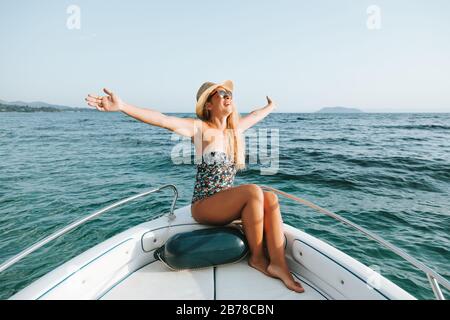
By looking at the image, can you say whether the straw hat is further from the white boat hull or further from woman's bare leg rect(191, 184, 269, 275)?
the white boat hull

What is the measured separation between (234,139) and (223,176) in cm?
55

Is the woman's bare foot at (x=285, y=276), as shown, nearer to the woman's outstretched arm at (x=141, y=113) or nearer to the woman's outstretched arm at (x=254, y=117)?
the woman's outstretched arm at (x=141, y=113)

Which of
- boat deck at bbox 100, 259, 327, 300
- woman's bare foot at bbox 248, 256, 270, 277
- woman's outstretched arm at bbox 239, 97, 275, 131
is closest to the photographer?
boat deck at bbox 100, 259, 327, 300

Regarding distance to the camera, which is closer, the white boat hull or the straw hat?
the white boat hull

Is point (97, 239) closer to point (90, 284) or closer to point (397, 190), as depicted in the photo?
point (90, 284)

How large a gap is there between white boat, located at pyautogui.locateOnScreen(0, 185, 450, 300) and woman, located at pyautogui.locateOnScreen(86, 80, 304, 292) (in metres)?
0.18

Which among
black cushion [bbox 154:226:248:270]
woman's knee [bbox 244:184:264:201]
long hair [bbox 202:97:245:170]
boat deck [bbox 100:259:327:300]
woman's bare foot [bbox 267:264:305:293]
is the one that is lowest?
boat deck [bbox 100:259:327:300]

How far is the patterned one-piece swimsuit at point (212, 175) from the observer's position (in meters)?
2.47

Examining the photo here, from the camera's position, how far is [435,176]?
8828 millimetres

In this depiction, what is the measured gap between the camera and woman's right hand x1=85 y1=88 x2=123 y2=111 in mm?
1856

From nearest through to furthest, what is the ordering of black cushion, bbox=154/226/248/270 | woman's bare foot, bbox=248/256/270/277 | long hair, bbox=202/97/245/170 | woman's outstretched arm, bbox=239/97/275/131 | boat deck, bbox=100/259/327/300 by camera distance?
boat deck, bbox=100/259/327/300 < black cushion, bbox=154/226/248/270 < woman's bare foot, bbox=248/256/270/277 < long hair, bbox=202/97/245/170 < woman's outstretched arm, bbox=239/97/275/131

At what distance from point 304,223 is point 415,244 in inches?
78.0

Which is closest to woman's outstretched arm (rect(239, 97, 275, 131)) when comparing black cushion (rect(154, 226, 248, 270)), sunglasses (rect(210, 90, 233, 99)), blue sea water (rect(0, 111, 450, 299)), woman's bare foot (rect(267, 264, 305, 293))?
sunglasses (rect(210, 90, 233, 99))
